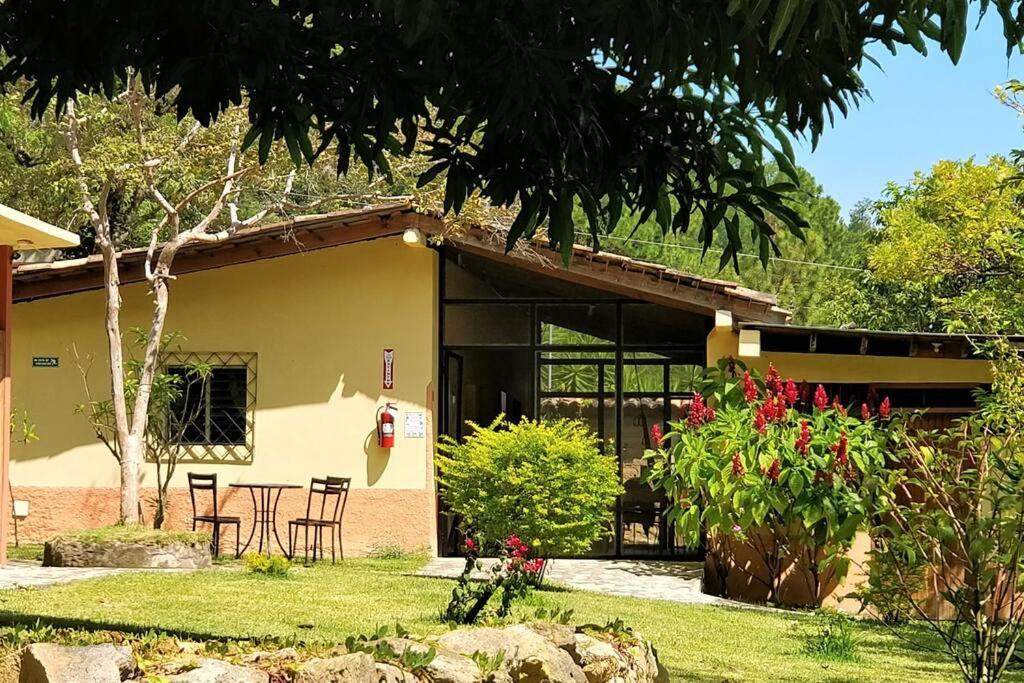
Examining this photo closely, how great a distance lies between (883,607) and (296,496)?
8.84 metres

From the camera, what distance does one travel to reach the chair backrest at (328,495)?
15.1m

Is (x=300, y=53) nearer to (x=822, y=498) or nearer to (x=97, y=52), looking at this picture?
(x=97, y=52)

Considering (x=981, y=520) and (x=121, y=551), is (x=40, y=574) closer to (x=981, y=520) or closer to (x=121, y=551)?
(x=121, y=551)

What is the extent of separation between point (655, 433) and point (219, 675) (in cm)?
1187

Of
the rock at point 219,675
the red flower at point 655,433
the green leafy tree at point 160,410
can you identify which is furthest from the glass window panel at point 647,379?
the rock at point 219,675

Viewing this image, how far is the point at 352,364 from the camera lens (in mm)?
15859

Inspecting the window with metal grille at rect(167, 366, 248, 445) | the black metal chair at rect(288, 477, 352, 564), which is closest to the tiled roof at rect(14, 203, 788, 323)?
the window with metal grille at rect(167, 366, 248, 445)

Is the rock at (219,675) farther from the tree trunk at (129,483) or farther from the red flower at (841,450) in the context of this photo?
the tree trunk at (129,483)

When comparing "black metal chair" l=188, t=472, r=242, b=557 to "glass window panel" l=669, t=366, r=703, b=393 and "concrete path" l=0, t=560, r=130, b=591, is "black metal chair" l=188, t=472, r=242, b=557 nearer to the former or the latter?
"concrete path" l=0, t=560, r=130, b=591

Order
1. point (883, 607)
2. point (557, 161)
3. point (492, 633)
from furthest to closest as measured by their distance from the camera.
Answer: point (883, 607)
point (492, 633)
point (557, 161)

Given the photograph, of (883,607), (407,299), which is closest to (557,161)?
(883,607)

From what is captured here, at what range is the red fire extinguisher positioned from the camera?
50.9ft

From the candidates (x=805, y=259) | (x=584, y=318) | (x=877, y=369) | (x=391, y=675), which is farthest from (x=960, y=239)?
(x=391, y=675)

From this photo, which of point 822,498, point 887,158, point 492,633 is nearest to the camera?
point 492,633
